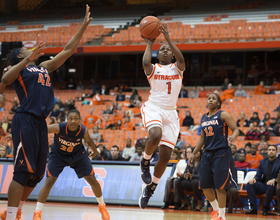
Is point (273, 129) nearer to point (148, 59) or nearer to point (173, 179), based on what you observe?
point (173, 179)

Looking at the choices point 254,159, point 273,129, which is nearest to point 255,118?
point 273,129

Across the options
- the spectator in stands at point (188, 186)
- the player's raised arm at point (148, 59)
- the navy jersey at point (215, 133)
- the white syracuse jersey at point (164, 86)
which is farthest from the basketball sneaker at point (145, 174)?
the spectator in stands at point (188, 186)

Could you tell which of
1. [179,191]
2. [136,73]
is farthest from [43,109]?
[136,73]

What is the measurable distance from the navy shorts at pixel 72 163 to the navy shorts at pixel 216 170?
2.01 meters

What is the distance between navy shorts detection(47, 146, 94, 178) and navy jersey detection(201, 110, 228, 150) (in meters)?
2.16

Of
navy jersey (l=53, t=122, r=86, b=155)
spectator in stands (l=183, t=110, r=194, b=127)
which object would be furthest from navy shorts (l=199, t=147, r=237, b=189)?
spectator in stands (l=183, t=110, r=194, b=127)

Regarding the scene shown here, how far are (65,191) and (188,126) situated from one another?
712cm

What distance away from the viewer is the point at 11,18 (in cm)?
→ 2911

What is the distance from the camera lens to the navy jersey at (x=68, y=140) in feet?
21.1

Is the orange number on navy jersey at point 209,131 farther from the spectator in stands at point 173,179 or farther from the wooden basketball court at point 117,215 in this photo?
the spectator in stands at point 173,179

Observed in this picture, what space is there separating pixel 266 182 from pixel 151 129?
17.1 feet

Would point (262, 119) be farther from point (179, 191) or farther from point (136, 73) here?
point (136, 73)

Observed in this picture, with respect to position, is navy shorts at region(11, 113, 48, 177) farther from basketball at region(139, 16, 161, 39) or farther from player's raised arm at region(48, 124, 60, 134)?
player's raised arm at region(48, 124, 60, 134)

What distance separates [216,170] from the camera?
6.26 m
